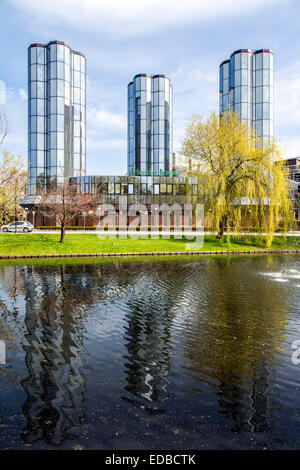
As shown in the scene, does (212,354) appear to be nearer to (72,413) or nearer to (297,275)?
(72,413)

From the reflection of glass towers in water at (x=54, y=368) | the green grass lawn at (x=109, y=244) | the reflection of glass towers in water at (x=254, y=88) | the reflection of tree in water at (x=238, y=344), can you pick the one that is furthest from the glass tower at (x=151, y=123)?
the reflection of glass towers in water at (x=54, y=368)

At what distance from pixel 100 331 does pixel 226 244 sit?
25.2 metres

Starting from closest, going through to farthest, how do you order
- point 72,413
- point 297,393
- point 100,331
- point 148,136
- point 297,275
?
1. point 72,413
2. point 297,393
3. point 100,331
4. point 297,275
5. point 148,136

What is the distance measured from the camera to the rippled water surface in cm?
468

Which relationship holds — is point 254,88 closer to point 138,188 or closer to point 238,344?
point 138,188

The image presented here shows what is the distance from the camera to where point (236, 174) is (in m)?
31.2

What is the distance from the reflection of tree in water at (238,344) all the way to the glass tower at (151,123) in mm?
61449

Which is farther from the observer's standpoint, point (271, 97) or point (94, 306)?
point (271, 97)

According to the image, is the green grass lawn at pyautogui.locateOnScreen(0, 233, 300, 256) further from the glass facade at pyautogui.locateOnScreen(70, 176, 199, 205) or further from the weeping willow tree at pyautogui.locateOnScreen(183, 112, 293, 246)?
the glass facade at pyautogui.locateOnScreen(70, 176, 199, 205)

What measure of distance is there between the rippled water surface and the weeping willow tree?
17.2 meters

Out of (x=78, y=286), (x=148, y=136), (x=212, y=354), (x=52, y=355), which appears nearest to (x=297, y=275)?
(x=78, y=286)

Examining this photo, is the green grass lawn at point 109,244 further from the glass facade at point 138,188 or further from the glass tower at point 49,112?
the glass tower at point 49,112
